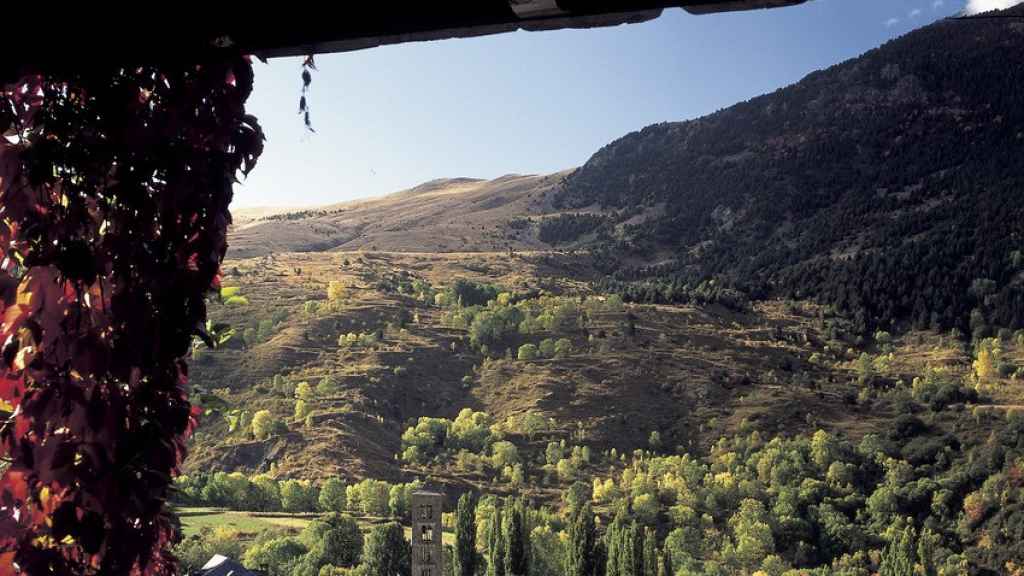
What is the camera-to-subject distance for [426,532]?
88.9 ft

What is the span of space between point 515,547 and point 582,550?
2695 mm

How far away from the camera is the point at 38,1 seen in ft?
5.04

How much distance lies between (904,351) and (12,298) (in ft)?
226

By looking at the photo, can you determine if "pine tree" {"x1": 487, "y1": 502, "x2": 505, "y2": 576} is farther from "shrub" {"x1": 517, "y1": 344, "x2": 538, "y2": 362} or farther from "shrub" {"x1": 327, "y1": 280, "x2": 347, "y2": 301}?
"shrub" {"x1": 327, "y1": 280, "x2": 347, "y2": 301}

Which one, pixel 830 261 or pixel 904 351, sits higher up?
pixel 830 261

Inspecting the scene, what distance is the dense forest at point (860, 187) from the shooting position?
230 feet

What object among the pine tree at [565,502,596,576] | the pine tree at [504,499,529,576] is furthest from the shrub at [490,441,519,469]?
the pine tree at [565,502,596,576]

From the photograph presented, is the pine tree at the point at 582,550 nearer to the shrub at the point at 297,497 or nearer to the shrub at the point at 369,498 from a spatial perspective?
the shrub at the point at 369,498

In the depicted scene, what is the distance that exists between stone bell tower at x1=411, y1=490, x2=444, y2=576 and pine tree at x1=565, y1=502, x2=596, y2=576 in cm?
748

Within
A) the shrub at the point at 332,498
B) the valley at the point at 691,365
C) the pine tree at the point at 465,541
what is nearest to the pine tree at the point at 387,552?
the valley at the point at 691,365

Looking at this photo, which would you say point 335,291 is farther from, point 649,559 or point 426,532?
point 426,532

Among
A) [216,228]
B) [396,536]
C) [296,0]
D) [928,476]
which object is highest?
[296,0]

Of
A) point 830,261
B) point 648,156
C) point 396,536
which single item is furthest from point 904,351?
point 648,156

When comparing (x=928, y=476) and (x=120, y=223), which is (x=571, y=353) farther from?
(x=120, y=223)
